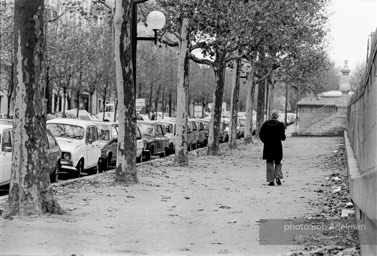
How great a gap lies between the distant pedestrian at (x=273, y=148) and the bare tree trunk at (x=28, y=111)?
23.7 feet

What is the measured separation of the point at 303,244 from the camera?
873cm

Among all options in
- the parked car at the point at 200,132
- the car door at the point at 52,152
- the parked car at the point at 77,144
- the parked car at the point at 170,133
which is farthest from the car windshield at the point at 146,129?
the car door at the point at 52,152

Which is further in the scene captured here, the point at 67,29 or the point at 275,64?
the point at 67,29

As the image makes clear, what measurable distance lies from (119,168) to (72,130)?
16.1 ft

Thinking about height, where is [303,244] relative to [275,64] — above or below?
below

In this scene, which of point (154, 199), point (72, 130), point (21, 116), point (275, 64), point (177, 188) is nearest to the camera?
point (21, 116)

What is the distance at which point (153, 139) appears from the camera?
28562 mm

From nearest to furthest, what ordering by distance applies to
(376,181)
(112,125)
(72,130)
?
1. (376,181)
2. (72,130)
3. (112,125)

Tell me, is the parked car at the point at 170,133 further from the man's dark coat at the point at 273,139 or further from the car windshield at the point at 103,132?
the man's dark coat at the point at 273,139

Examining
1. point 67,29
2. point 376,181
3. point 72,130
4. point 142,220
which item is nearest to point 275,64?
point 67,29

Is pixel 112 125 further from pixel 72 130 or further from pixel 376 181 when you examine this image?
pixel 376 181

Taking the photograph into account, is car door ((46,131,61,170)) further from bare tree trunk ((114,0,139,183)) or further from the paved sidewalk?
bare tree trunk ((114,0,139,183))

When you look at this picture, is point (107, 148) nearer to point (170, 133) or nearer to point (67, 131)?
point (67, 131)

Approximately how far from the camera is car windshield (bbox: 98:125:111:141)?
76.3 feet
